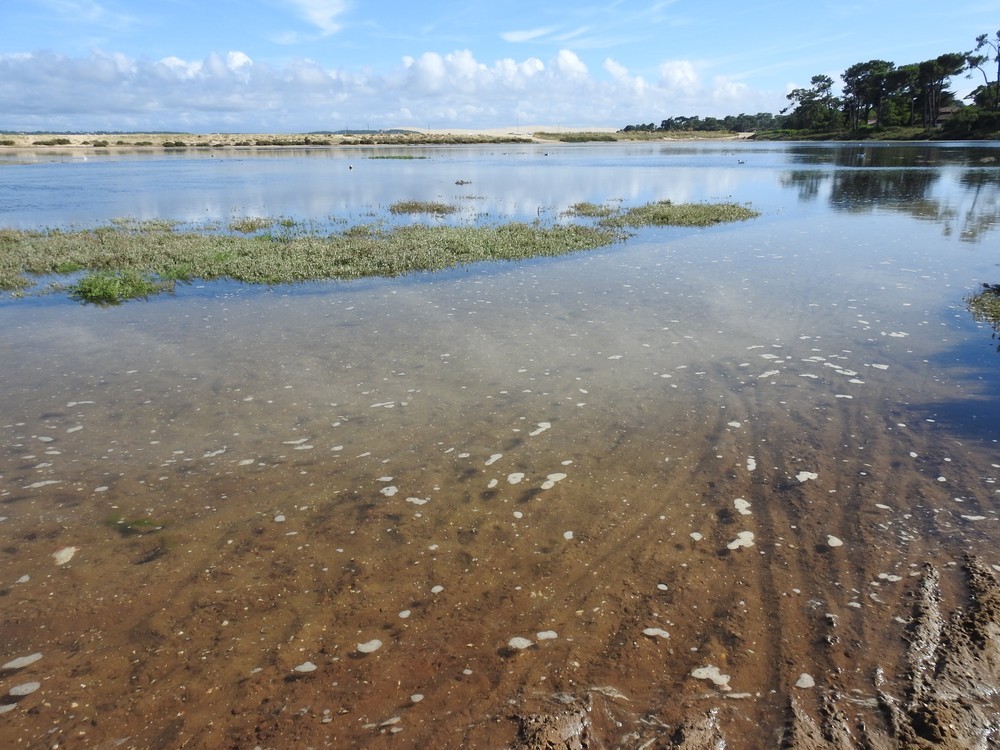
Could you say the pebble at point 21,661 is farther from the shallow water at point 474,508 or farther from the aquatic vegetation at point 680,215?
the aquatic vegetation at point 680,215

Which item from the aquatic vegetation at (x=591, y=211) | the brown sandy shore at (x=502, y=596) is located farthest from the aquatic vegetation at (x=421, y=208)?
the brown sandy shore at (x=502, y=596)

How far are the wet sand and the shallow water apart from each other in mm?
Result: 41

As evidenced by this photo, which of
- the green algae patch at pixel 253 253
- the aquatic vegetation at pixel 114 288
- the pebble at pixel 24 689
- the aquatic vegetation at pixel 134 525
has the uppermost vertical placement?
the green algae patch at pixel 253 253

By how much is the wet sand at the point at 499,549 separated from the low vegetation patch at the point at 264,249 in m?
8.19

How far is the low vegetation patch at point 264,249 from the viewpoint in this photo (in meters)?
20.7

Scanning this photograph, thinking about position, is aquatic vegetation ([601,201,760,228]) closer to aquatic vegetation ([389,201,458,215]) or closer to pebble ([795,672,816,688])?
aquatic vegetation ([389,201,458,215])

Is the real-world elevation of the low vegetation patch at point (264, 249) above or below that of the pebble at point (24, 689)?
above

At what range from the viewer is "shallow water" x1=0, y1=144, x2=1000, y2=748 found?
5.04m

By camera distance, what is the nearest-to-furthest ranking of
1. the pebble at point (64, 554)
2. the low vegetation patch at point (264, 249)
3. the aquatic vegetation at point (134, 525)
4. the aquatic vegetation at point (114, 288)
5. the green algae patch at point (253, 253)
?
the pebble at point (64, 554)
the aquatic vegetation at point (134, 525)
the aquatic vegetation at point (114, 288)
the green algae patch at point (253, 253)
the low vegetation patch at point (264, 249)

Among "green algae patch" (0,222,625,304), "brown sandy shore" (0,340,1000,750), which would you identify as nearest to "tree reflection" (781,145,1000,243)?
"green algae patch" (0,222,625,304)

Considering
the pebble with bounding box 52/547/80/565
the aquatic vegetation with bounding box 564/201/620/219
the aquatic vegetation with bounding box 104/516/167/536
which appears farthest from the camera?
the aquatic vegetation with bounding box 564/201/620/219

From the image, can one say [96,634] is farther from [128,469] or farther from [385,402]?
[385,402]

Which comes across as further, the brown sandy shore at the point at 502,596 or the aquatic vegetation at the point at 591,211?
the aquatic vegetation at the point at 591,211

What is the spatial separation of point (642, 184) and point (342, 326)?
46.2 metres
